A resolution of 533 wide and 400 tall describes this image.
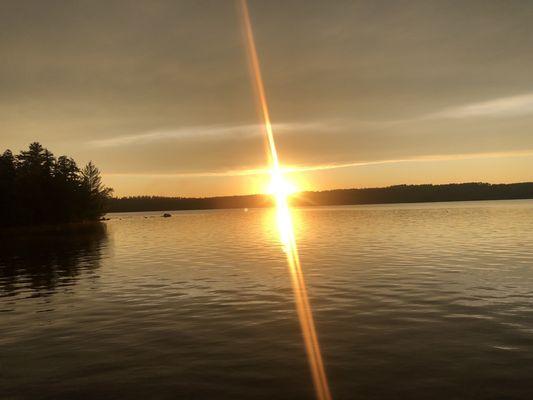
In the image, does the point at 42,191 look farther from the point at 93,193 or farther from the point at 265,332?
the point at 265,332

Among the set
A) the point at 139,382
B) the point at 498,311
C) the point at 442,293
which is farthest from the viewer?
the point at 442,293

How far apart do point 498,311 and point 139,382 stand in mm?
18095

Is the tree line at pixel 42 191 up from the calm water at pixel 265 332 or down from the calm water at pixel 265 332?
up

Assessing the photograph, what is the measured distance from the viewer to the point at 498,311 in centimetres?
2222

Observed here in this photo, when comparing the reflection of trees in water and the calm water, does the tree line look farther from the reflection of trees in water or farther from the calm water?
the calm water

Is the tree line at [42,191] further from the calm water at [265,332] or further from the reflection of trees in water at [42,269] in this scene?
the calm water at [265,332]

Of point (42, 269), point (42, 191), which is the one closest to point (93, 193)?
point (42, 191)

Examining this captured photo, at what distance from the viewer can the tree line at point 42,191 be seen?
4843 inches

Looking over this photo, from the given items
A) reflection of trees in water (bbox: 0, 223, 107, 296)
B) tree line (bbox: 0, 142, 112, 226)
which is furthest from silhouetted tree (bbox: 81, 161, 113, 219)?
reflection of trees in water (bbox: 0, 223, 107, 296)

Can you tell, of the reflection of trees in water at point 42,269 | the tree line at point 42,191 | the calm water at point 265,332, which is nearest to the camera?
the calm water at point 265,332

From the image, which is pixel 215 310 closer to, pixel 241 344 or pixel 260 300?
pixel 260 300

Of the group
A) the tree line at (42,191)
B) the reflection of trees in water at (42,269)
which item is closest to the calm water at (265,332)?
the reflection of trees in water at (42,269)

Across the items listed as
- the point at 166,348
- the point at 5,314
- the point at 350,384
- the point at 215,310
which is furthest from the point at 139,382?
the point at 5,314

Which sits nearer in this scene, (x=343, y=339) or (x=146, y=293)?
(x=343, y=339)
